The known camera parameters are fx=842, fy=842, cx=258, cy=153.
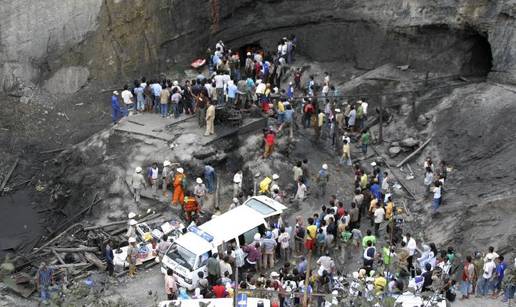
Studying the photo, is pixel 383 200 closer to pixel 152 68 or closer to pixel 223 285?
pixel 223 285

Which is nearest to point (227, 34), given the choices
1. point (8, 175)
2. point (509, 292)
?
point (8, 175)

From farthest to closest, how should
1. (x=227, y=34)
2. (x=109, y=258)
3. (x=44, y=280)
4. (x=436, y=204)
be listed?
(x=227, y=34) → (x=436, y=204) → (x=109, y=258) → (x=44, y=280)

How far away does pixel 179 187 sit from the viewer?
90.1 ft

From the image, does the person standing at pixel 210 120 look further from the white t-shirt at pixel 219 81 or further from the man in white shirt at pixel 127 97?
the man in white shirt at pixel 127 97

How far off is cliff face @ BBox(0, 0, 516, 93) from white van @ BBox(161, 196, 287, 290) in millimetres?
10608

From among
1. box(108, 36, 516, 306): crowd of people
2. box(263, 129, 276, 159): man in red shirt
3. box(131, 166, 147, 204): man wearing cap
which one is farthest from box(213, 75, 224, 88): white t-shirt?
box(131, 166, 147, 204): man wearing cap

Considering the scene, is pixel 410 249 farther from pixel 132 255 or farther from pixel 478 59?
pixel 478 59

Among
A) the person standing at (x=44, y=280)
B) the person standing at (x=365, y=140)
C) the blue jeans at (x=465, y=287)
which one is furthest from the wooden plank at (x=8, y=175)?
the blue jeans at (x=465, y=287)

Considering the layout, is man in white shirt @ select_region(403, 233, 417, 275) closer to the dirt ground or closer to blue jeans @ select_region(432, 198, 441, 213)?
the dirt ground

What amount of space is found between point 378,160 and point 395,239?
16.3ft

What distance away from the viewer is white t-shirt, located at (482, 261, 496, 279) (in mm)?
22859

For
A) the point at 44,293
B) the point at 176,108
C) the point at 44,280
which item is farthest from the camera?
the point at 176,108

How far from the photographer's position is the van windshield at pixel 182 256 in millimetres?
23797

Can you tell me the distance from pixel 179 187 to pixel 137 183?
1.40m
